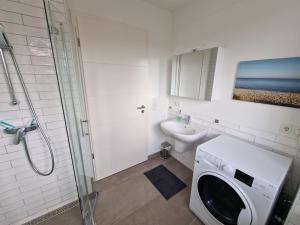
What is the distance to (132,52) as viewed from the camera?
1833mm

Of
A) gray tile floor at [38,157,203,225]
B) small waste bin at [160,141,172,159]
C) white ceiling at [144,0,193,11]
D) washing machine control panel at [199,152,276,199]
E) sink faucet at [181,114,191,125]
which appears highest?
white ceiling at [144,0,193,11]

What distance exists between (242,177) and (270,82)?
89 centimetres

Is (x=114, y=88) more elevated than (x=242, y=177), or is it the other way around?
(x=114, y=88)

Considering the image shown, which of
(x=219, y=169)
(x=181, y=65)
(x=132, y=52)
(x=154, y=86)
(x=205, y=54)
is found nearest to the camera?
(x=219, y=169)

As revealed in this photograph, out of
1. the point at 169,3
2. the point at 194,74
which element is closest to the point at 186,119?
the point at 194,74

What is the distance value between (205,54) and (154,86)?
870mm

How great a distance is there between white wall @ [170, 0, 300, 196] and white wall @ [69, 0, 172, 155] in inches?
14.8

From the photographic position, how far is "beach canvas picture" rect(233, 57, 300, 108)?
3.62 ft

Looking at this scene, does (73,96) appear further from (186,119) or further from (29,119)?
(186,119)

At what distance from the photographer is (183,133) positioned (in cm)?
202

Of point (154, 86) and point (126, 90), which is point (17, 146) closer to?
point (126, 90)

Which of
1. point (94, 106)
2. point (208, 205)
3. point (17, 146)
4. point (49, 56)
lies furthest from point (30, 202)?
point (208, 205)

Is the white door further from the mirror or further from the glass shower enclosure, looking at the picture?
the mirror

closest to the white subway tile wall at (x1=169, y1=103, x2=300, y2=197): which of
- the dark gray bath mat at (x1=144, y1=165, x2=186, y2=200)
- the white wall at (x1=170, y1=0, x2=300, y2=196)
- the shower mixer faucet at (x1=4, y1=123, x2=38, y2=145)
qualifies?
the white wall at (x1=170, y1=0, x2=300, y2=196)
